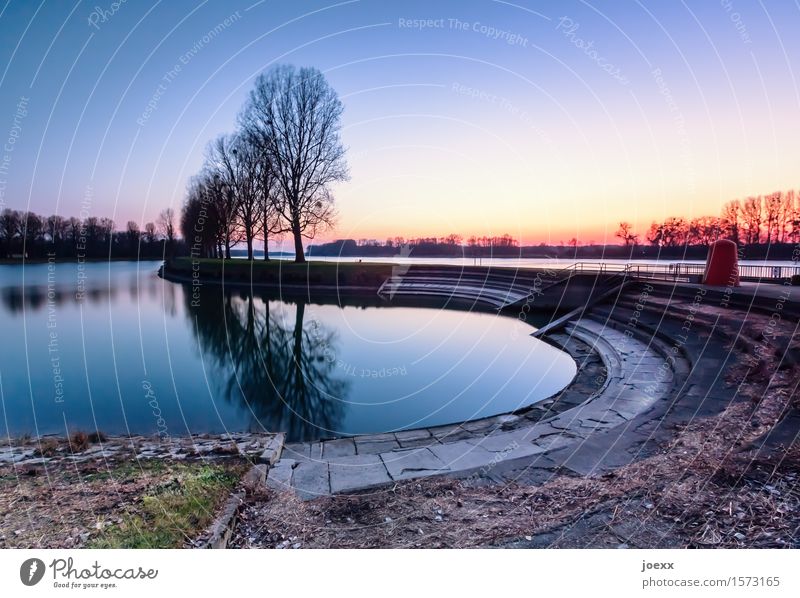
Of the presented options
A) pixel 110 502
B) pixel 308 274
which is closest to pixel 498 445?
pixel 110 502

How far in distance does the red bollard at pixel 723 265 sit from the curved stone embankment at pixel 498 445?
8.63 metres

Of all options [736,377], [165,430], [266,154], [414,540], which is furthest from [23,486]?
[266,154]

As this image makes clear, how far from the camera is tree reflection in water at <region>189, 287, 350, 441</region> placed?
7.24m

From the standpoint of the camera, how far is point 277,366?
10961 millimetres

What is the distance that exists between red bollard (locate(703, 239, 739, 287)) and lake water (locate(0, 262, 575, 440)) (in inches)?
276

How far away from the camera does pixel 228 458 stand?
457 centimetres

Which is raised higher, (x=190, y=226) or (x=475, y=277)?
(x=190, y=226)

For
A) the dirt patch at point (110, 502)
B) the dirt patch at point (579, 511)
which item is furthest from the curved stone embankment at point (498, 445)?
the dirt patch at point (110, 502)

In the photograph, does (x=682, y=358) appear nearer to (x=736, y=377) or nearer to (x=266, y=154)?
(x=736, y=377)

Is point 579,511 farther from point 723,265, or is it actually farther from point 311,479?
point 723,265

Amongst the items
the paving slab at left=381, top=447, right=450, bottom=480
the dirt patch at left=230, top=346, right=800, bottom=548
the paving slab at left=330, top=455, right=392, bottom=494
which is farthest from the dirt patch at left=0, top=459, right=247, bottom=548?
the paving slab at left=381, top=447, right=450, bottom=480

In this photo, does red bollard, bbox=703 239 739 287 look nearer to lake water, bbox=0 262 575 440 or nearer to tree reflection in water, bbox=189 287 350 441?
lake water, bbox=0 262 575 440

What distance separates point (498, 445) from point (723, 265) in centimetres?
1439

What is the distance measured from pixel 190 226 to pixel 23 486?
39.6 meters
